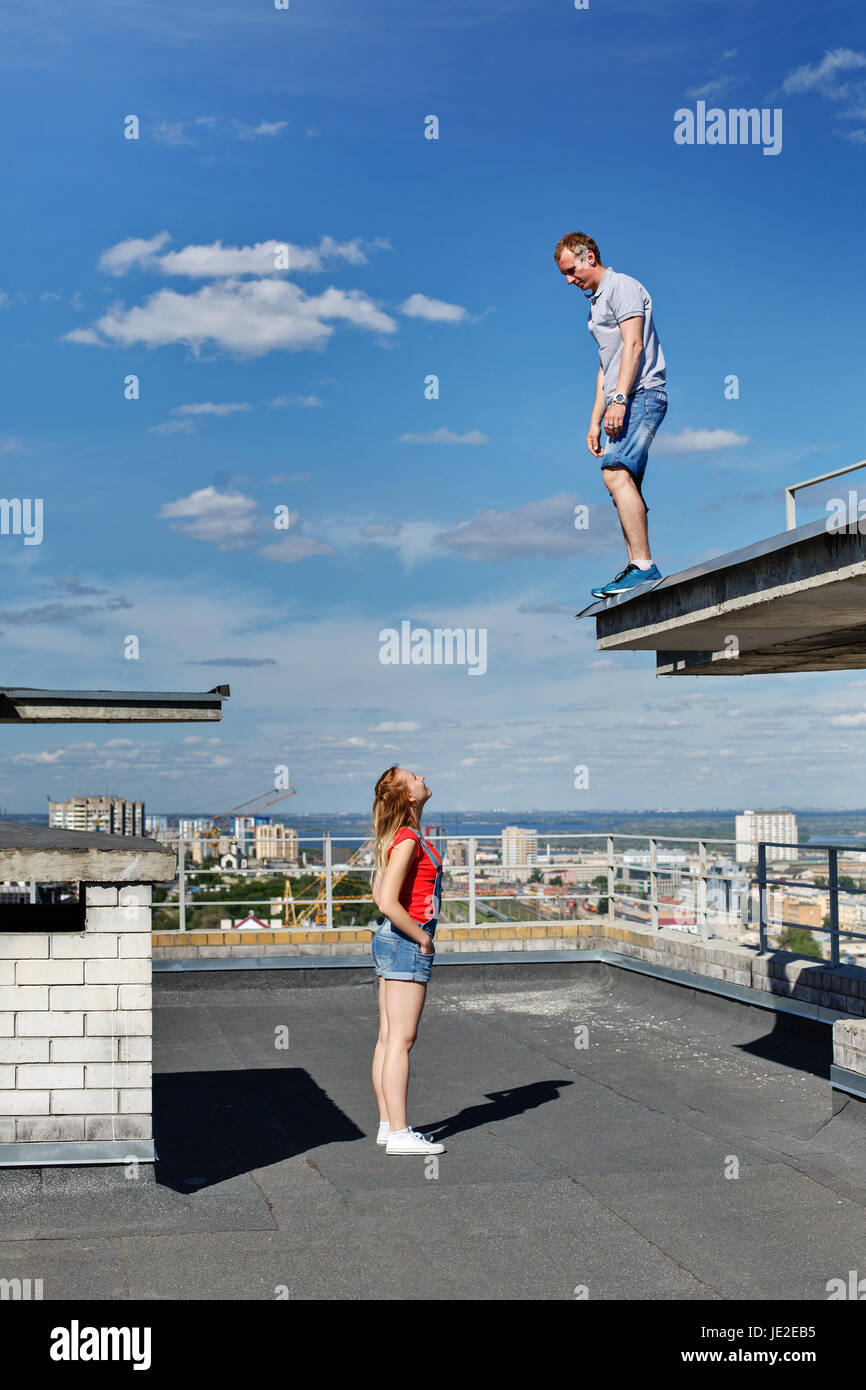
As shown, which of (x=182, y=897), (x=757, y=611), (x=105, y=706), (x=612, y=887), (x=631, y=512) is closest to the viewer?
(x=757, y=611)

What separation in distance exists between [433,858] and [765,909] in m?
5.03

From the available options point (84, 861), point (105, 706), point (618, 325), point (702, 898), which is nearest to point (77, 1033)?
point (84, 861)

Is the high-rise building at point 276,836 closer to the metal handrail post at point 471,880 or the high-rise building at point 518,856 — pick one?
the metal handrail post at point 471,880

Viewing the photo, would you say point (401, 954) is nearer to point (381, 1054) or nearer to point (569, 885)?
point (381, 1054)

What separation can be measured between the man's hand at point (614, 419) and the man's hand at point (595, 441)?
0.18m

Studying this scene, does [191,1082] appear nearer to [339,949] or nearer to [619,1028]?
[619,1028]

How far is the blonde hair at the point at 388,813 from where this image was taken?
6027 millimetres

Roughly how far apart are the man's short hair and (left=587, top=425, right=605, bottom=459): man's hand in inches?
35.6

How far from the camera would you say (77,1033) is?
5.37 meters

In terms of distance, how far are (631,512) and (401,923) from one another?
266 centimetres

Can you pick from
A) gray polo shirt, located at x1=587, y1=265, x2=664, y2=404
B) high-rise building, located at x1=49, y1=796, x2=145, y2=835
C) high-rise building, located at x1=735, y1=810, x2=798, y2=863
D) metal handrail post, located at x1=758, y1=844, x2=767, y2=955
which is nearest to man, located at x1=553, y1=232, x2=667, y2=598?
gray polo shirt, located at x1=587, y1=265, x2=664, y2=404

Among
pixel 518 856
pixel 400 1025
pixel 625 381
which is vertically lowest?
pixel 400 1025

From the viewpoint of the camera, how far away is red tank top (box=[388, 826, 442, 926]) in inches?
236

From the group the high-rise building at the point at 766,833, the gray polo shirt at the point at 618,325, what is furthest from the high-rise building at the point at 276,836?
the gray polo shirt at the point at 618,325
